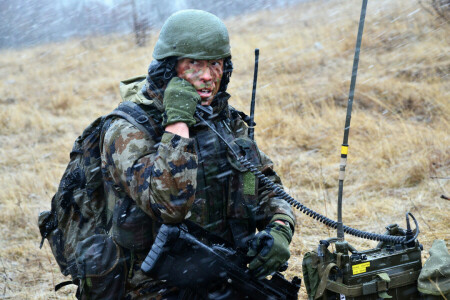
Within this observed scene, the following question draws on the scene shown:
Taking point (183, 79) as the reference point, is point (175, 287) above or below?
below

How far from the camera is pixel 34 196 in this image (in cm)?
693

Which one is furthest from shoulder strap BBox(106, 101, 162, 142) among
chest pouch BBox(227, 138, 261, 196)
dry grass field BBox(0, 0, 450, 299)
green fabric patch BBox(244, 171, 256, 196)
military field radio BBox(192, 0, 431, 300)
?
dry grass field BBox(0, 0, 450, 299)

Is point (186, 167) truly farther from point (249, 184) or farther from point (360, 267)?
point (360, 267)

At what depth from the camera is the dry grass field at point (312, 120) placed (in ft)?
17.9

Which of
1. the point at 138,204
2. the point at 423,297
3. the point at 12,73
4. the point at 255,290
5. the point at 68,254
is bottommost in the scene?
the point at 12,73

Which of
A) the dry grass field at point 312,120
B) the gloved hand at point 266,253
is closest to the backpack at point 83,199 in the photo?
the gloved hand at point 266,253

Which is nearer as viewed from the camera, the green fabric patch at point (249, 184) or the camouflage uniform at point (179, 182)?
the camouflage uniform at point (179, 182)

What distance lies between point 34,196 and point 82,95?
534 centimetres

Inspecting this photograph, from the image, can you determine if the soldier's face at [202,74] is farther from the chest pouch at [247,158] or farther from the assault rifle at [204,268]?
the assault rifle at [204,268]

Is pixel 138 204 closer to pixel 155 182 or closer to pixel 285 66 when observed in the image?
pixel 155 182

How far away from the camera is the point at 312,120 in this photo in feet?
26.7

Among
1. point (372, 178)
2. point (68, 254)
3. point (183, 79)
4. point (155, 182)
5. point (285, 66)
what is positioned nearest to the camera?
point (155, 182)

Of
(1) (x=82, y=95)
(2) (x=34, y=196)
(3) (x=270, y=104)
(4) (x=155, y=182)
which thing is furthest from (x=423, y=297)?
(1) (x=82, y=95)

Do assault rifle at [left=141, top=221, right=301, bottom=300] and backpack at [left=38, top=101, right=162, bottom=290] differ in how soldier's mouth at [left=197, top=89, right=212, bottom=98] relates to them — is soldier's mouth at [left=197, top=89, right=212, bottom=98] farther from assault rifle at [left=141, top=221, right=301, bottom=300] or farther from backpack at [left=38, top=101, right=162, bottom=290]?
assault rifle at [left=141, top=221, right=301, bottom=300]
